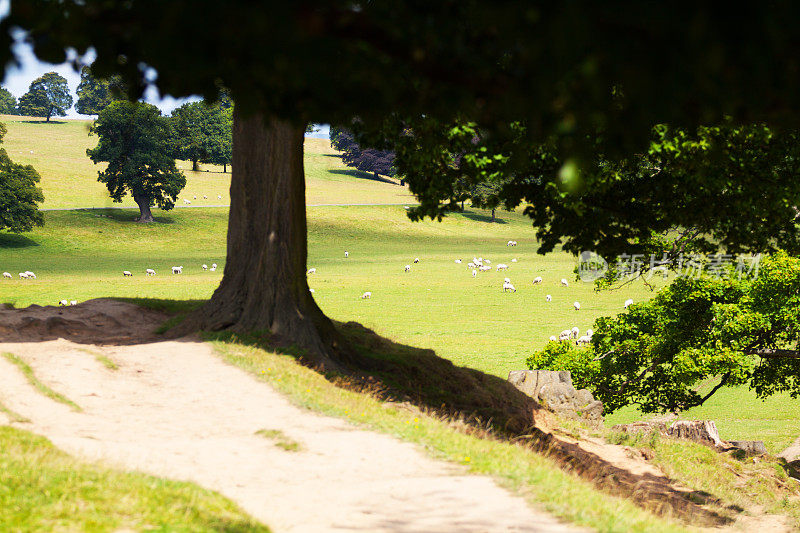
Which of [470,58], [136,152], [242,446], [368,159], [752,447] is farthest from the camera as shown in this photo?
[368,159]

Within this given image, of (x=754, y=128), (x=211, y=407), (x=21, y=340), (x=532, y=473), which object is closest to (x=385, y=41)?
(x=532, y=473)

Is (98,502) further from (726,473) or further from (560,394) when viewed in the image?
(560,394)

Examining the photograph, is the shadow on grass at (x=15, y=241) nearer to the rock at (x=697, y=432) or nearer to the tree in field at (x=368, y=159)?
the rock at (x=697, y=432)

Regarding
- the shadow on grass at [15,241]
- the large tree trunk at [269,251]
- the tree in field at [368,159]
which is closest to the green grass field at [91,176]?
the tree in field at [368,159]

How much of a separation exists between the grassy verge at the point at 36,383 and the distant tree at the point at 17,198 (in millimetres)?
62214

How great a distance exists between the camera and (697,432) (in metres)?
20.5

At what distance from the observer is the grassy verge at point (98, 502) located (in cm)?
633

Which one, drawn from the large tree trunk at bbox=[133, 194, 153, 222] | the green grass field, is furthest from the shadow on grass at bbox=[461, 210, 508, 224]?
the large tree trunk at bbox=[133, 194, 153, 222]

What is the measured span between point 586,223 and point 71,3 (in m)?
13.0

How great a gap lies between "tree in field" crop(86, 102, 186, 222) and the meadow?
368cm

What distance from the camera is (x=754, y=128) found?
14.4 m

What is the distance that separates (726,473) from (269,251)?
11.9 m

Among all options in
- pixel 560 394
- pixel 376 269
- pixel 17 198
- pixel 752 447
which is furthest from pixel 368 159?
pixel 752 447

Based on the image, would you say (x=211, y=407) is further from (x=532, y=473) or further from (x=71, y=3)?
(x=71, y=3)
